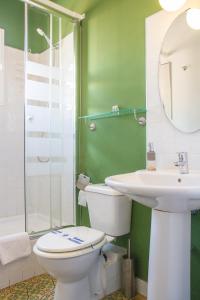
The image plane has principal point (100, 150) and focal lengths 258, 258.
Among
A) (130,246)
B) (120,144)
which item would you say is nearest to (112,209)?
(130,246)

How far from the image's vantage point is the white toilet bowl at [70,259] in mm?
1386

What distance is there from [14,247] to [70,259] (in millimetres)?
684

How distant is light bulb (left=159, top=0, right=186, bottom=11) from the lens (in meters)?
1.53

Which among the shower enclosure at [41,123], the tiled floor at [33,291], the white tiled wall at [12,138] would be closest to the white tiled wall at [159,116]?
the shower enclosure at [41,123]

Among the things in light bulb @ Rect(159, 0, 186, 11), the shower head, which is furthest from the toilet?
the shower head

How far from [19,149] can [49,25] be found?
1.25 m

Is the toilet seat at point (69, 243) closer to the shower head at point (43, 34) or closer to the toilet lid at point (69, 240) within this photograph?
the toilet lid at point (69, 240)

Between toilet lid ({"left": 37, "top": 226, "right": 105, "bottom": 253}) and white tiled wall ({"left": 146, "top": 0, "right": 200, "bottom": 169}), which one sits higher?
white tiled wall ({"left": 146, "top": 0, "right": 200, "bottom": 169})

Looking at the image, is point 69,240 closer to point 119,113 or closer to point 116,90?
point 119,113

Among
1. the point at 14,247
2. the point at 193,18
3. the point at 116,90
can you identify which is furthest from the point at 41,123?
the point at 193,18

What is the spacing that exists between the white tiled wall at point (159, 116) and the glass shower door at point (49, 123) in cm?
88

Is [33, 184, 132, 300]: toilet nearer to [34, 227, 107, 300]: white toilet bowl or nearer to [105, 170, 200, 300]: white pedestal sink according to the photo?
[34, 227, 107, 300]: white toilet bowl

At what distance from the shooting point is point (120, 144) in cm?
199

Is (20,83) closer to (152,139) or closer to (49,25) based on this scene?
(49,25)
